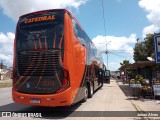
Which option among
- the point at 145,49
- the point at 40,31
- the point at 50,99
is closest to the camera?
the point at 50,99

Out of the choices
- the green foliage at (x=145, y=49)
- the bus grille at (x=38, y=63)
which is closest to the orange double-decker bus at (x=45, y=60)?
the bus grille at (x=38, y=63)

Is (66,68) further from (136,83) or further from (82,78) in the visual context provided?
(136,83)

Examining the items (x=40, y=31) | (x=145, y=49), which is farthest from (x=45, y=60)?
(x=145, y=49)

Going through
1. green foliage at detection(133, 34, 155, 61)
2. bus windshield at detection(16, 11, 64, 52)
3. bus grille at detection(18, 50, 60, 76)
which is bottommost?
bus grille at detection(18, 50, 60, 76)

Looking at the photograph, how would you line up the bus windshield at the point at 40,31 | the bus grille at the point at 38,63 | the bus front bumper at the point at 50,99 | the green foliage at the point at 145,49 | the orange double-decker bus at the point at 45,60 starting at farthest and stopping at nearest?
1. the green foliage at the point at 145,49
2. the bus windshield at the point at 40,31
3. the bus grille at the point at 38,63
4. the orange double-decker bus at the point at 45,60
5. the bus front bumper at the point at 50,99

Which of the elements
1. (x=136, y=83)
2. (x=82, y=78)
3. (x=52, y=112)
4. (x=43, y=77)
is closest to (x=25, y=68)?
(x=43, y=77)

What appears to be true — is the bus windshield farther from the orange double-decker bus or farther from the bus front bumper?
the bus front bumper

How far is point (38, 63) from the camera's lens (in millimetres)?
9680

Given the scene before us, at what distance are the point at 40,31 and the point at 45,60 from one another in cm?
123

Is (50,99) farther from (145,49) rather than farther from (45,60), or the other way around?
(145,49)

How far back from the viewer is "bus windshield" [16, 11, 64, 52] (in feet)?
31.6

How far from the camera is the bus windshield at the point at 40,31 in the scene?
9.64 metres

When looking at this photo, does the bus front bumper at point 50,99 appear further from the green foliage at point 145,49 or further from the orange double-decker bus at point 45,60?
the green foliage at point 145,49

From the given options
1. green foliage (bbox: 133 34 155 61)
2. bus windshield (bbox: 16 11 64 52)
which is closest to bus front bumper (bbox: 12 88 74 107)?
bus windshield (bbox: 16 11 64 52)
